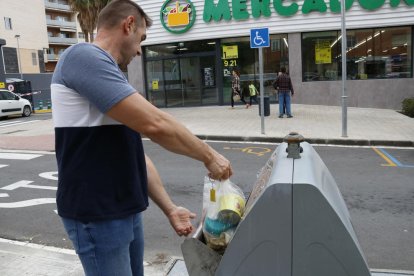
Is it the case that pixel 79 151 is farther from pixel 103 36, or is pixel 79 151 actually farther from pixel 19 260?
pixel 19 260

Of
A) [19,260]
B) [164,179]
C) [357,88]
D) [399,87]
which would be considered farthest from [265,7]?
[19,260]

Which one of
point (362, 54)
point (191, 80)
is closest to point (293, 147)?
point (362, 54)

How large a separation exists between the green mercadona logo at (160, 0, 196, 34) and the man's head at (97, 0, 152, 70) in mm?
17244

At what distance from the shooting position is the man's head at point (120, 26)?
1885 mm

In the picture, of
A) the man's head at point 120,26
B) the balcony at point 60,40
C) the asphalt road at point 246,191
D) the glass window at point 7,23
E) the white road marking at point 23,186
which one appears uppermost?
the glass window at point 7,23

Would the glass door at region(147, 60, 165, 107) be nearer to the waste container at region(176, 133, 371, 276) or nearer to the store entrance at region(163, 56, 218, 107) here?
the store entrance at region(163, 56, 218, 107)

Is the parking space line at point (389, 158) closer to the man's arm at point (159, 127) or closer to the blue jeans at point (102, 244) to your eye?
the man's arm at point (159, 127)

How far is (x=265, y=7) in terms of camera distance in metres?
17.5

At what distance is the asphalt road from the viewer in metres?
4.43

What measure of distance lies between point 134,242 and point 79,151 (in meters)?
0.67

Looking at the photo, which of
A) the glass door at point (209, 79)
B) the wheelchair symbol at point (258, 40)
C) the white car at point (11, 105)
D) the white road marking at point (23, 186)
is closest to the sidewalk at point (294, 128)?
the glass door at point (209, 79)

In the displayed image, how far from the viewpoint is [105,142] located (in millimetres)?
1756

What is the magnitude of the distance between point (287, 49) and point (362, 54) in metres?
2.93

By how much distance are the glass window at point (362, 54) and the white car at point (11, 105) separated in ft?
46.3
